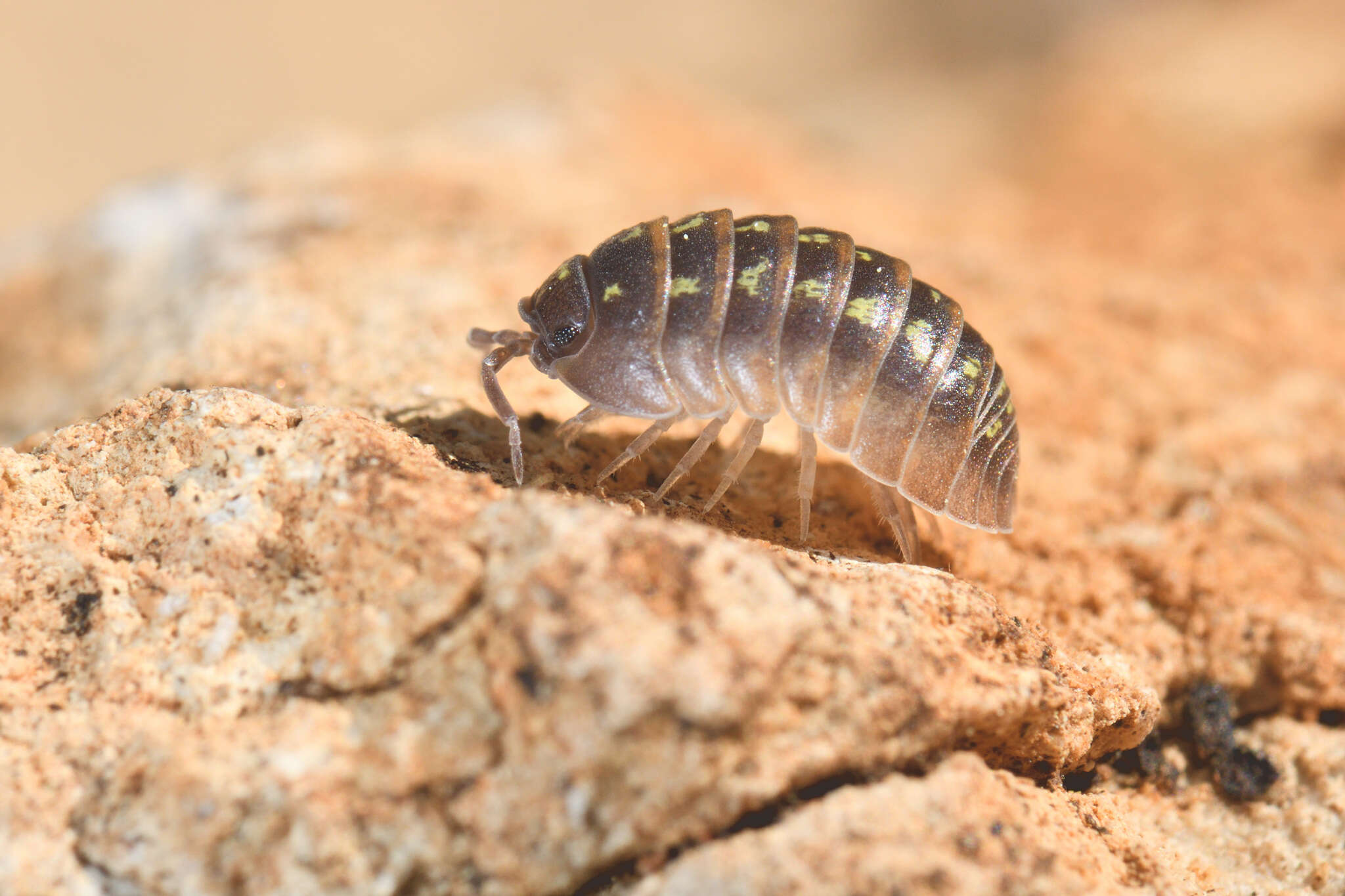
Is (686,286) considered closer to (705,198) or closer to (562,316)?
(562,316)

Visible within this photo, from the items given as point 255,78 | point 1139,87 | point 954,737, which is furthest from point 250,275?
point 255,78

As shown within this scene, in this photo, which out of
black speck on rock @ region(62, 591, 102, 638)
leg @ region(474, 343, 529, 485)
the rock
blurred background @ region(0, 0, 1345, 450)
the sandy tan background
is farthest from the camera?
the sandy tan background

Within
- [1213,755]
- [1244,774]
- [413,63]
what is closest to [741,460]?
[1213,755]

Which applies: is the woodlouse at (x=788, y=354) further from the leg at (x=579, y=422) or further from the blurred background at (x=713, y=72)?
the blurred background at (x=713, y=72)

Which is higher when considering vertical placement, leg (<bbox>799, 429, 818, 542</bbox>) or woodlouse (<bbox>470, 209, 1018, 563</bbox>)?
woodlouse (<bbox>470, 209, 1018, 563</bbox>)

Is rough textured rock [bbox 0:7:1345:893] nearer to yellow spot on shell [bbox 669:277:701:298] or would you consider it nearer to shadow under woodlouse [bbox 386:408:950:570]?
shadow under woodlouse [bbox 386:408:950:570]

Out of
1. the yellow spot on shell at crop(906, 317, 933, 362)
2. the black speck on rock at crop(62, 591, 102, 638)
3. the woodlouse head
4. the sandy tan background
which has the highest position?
the sandy tan background

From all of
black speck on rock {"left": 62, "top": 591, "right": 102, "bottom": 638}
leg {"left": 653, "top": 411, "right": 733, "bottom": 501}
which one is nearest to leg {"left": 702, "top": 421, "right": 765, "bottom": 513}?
leg {"left": 653, "top": 411, "right": 733, "bottom": 501}

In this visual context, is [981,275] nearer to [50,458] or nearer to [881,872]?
[881,872]
